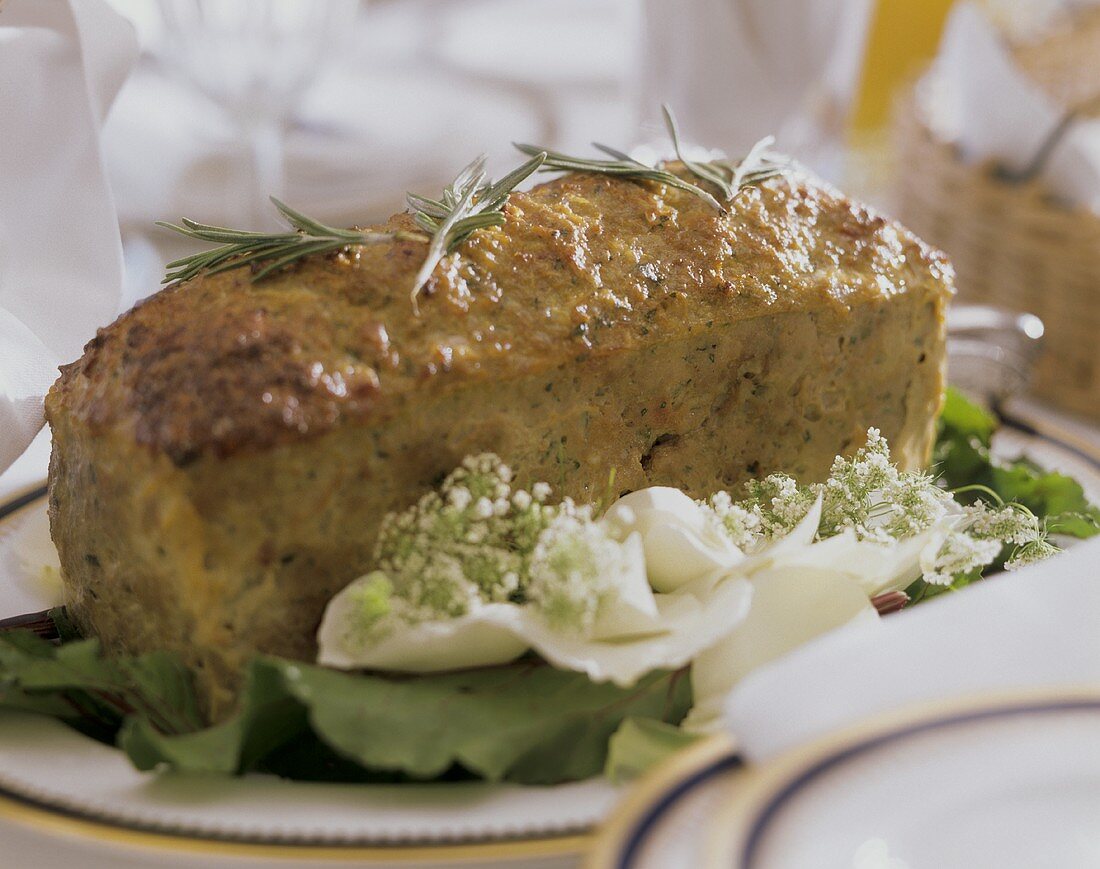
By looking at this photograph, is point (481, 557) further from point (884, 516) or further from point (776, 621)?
point (884, 516)

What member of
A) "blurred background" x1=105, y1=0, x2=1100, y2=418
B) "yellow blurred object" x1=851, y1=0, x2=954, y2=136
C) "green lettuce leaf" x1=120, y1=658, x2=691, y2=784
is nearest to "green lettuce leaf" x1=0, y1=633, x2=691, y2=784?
"green lettuce leaf" x1=120, y1=658, x2=691, y2=784

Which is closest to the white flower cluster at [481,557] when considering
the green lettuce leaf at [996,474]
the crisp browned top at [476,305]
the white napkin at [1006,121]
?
the crisp browned top at [476,305]

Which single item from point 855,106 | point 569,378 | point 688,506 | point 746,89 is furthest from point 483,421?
point 855,106

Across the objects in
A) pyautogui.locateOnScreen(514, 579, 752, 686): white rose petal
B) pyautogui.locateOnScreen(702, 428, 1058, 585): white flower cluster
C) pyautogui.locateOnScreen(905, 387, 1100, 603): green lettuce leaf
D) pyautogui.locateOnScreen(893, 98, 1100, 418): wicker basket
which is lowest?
pyautogui.locateOnScreen(514, 579, 752, 686): white rose petal

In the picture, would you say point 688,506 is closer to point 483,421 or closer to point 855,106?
point 483,421

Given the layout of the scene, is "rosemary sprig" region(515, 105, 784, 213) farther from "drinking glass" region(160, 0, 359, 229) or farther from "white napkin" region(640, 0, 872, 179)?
"white napkin" region(640, 0, 872, 179)

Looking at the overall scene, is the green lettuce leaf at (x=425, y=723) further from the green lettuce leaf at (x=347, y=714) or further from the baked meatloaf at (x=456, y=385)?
the baked meatloaf at (x=456, y=385)

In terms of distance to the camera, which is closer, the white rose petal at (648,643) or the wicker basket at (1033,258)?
the white rose petal at (648,643)
